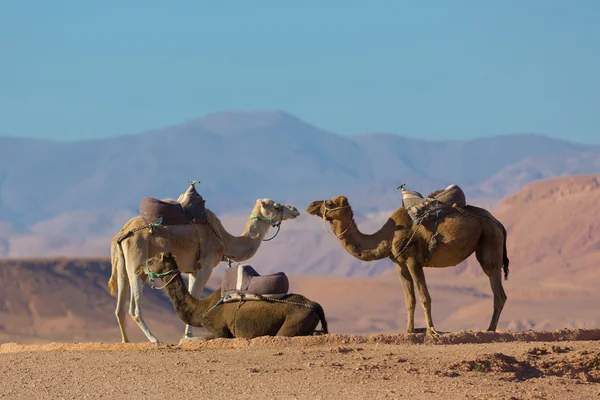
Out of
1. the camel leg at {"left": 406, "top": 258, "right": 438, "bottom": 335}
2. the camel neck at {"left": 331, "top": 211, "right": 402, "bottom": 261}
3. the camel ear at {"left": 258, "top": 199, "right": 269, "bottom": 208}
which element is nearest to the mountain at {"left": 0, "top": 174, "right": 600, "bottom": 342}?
the camel ear at {"left": 258, "top": 199, "right": 269, "bottom": 208}

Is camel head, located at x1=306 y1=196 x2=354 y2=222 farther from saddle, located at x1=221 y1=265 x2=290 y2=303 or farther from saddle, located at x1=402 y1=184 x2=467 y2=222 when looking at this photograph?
saddle, located at x1=221 y1=265 x2=290 y2=303

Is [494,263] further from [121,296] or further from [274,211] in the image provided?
[121,296]

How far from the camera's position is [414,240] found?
18.8 m

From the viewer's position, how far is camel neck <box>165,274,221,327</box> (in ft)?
56.2

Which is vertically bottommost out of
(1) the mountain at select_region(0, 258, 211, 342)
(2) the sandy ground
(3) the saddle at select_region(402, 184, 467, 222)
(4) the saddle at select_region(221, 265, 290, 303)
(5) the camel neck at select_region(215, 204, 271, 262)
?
(1) the mountain at select_region(0, 258, 211, 342)

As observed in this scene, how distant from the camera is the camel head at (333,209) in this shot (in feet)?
62.3

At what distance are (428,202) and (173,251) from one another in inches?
142

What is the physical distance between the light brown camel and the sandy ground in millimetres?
1308

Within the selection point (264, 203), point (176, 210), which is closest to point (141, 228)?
point (176, 210)

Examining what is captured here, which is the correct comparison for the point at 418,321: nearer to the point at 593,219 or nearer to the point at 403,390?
the point at 593,219

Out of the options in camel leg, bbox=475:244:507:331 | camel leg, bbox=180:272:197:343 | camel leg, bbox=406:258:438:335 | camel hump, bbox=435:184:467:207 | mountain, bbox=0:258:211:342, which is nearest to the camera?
camel leg, bbox=406:258:438:335

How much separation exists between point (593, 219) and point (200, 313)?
7830cm

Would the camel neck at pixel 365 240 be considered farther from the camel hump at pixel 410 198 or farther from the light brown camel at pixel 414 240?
the camel hump at pixel 410 198

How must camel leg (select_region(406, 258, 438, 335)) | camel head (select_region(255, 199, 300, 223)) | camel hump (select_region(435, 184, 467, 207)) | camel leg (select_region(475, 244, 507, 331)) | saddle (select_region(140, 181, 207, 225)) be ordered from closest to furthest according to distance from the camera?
camel leg (select_region(406, 258, 438, 335)) → camel hump (select_region(435, 184, 467, 207)) → camel leg (select_region(475, 244, 507, 331)) → saddle (select_region(140, 181, 207, 225)) → camel head (select_region(255, 199, 300, 223))
